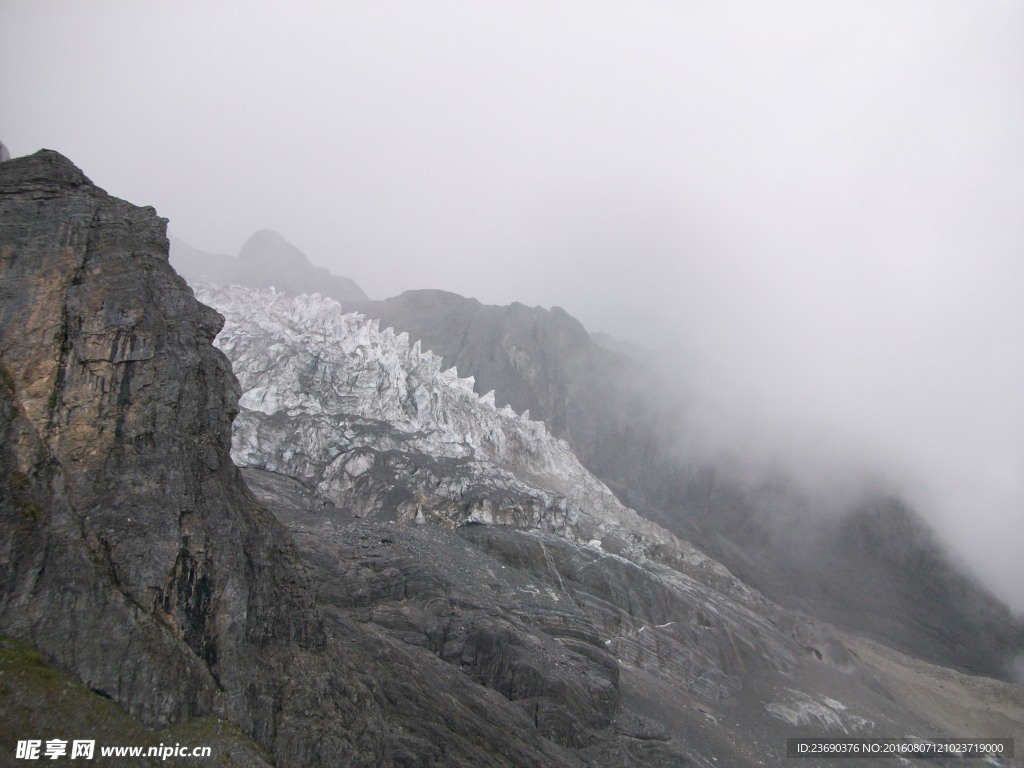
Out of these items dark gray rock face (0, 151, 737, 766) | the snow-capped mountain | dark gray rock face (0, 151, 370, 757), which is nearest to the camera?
dark gray rock face (0, 151, 370, 757)

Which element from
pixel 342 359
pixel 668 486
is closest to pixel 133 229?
pixel 342 359

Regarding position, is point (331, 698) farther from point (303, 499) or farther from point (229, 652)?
point (303, 499)

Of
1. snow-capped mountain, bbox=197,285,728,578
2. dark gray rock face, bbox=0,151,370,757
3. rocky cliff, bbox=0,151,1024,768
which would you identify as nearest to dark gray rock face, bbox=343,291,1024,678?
rocky cliff, bbox=0,151,1024,768

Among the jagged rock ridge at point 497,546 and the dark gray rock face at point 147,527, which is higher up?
the dark gray rock face at point 147,527

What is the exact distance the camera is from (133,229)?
116 ft

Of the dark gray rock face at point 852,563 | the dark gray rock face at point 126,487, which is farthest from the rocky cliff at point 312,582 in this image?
the dark gray rock face at point 852,563

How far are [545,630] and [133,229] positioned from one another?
176 feet

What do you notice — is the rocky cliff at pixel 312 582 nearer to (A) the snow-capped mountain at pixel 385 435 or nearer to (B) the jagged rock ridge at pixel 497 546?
(B) the jagged rock ridge at pixel 497 546

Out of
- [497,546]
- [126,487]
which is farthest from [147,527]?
[497,546]

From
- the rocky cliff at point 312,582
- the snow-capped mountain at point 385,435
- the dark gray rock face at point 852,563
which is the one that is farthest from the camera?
the dark gray rock face at point 852,563

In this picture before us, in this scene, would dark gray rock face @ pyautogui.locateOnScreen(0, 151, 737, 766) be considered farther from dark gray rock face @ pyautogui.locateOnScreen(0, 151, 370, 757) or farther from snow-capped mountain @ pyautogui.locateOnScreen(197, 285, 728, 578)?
snow-capped mountain @ pyautogui.locateOnScreen(197, 285, 728, 578)

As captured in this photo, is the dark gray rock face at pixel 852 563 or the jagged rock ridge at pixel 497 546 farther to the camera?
the dark gray rock face at pixel 852 563

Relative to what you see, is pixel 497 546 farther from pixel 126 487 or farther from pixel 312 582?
pixel 126 487

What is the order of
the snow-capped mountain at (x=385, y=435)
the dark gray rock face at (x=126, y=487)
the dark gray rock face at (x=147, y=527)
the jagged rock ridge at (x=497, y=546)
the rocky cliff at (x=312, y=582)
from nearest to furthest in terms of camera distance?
1. the dark gray rock face at (x=126, y=487)
2. the dark gray rock face at (x=147, y=527)
3. the rocky cliff at (x=312, y=582)
4. the jagged rock ridge at (x=497, y=546)
5. the snow-capped mountain at (x=385, y=435)
